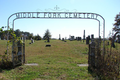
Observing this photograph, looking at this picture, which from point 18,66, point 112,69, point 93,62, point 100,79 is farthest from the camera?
point 18,66

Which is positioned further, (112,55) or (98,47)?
(98,47)

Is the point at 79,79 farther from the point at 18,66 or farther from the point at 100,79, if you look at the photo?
the point at 18,66

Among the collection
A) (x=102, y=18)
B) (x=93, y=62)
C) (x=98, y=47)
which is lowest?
(x=93, y=62)

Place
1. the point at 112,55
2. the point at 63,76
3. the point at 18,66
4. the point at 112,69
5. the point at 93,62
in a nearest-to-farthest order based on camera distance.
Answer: the point at 112,69 → the point at 112,55 → the point at 63,76 → the point at 93,62 → the point at 18,66

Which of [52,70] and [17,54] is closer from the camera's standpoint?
[52,70]

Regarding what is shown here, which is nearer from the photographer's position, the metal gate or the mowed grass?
the mowed grass

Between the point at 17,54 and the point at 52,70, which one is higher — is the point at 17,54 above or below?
above

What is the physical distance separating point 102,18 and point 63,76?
14.0 ft

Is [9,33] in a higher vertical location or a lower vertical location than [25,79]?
higher

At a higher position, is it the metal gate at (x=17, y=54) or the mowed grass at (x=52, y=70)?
the metal gate at (x=17, y=54)

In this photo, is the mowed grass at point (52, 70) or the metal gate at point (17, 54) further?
the metal gate at point (17, 54)

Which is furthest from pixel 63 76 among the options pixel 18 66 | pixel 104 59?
pixel 18 66

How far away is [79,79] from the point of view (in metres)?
5.45

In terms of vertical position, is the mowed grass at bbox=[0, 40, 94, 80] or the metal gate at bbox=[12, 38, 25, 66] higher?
the metal gate at bbox=[12, 38, 25, 66]
